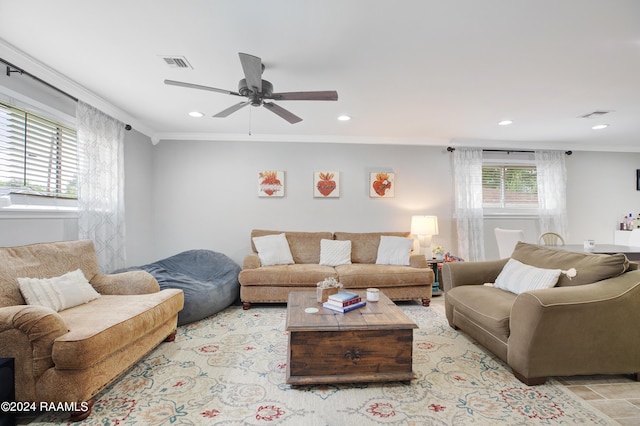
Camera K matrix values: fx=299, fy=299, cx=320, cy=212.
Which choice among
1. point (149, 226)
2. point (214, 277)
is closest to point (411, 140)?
point (214, 277)

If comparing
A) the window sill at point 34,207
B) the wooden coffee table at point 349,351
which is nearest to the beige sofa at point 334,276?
the wooden coffee table at point 349,351

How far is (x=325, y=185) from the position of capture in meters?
4.74

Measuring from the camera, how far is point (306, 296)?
8.71ft

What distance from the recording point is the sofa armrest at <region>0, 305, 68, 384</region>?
62.6 inches

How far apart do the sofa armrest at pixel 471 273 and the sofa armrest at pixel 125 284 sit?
2.80 meters

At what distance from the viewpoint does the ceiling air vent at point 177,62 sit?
2381 mm

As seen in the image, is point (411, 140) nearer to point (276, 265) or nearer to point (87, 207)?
point (276, 265)

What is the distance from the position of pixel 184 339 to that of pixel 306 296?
1.20 meters

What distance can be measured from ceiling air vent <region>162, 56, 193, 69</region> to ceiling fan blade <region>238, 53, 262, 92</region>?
2.21 ft

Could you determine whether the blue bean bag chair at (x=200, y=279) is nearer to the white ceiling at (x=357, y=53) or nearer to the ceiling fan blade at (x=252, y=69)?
the white ceiling at (x=357, y=53)

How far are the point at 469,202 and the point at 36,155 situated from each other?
542 cm

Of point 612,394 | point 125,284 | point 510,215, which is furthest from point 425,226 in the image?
point 125,284

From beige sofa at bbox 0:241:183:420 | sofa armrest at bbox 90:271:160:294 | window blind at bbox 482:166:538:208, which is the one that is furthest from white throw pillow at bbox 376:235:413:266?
sofa armrest at bbox 90:271:160:294

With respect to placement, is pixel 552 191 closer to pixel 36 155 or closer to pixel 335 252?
pixel 335 252
